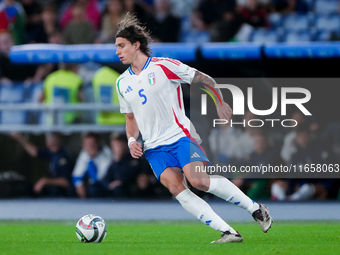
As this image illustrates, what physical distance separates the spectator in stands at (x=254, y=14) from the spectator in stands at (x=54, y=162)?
4.27 meters

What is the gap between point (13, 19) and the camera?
13414mm

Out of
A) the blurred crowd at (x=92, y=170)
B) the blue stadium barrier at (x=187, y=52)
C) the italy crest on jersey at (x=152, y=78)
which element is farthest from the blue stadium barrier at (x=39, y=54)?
the italy crest on jersey at (x=152, y=78)

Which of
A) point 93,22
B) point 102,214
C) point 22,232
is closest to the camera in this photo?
point 22,232

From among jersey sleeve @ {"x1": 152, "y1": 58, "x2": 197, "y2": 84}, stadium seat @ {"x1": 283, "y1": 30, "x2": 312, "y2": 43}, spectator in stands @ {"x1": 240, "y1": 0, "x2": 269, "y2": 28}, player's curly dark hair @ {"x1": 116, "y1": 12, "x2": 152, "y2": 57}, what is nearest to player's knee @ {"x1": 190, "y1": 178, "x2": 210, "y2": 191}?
jersey sleeve @ {"x1": 152, "y1": 58, "x2": 197, "y2": 84}

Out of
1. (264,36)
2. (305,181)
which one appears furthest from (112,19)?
(305,181)

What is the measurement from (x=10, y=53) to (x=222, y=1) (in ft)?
15.8

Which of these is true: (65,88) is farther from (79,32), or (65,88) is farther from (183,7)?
(183,7)

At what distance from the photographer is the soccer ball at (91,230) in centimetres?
609

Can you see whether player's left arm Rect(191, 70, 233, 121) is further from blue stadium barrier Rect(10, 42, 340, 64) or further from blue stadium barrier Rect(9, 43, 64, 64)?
blue stadium barrier Rect(9, 43, 64, 64)

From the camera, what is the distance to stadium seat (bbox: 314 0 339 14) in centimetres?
1278

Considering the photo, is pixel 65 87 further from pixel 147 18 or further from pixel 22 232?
pixel 22 232

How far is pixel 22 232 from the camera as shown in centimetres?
731

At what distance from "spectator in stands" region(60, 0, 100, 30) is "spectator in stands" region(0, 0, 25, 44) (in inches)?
37.0

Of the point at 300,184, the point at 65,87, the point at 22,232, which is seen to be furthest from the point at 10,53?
the point at 300,184
